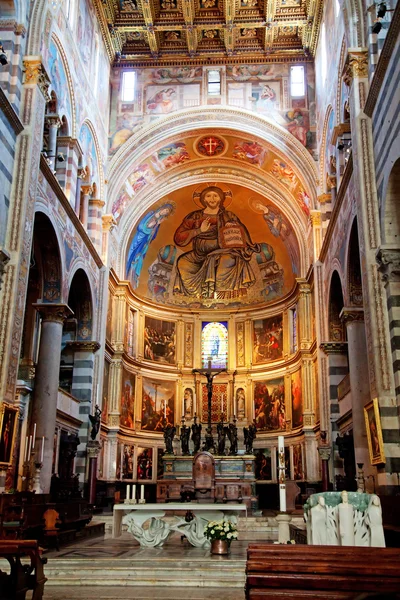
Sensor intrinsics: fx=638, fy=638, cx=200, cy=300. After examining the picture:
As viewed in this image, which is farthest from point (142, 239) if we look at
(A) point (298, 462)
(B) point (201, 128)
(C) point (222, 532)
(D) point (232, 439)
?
(C) point (222, 532)

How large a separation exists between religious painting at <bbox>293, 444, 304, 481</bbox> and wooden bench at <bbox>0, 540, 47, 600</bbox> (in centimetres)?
2170

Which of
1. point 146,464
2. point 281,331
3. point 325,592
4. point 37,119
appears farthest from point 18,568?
point 281,331

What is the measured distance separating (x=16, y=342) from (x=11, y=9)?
28.4 ft

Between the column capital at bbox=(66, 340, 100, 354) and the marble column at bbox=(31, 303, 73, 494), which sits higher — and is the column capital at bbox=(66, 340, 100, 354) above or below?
above

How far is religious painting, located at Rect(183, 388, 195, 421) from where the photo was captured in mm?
33281

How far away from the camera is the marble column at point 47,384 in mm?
18734

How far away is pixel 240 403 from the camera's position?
33406 mm

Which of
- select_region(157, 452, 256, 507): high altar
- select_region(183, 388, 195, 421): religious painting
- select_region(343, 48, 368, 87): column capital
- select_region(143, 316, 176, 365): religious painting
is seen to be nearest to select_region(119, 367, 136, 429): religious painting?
select_region(143, 316, 176, 365): religious painting

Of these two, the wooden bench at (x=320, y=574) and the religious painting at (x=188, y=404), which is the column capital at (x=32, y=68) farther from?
the religious painting at (x=188, y=404)

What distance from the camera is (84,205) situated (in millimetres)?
24516

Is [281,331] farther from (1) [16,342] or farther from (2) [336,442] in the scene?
(1) [16,342]

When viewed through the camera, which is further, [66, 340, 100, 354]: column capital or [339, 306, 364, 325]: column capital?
[66, 340, 100, 354]: column capital

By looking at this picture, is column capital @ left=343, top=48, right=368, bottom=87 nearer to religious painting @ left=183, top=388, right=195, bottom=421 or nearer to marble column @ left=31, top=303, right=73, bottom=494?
marble column @ left=31, top=303, right=73, bottom=494

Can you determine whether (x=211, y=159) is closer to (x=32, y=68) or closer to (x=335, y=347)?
(x=335, y=347)
